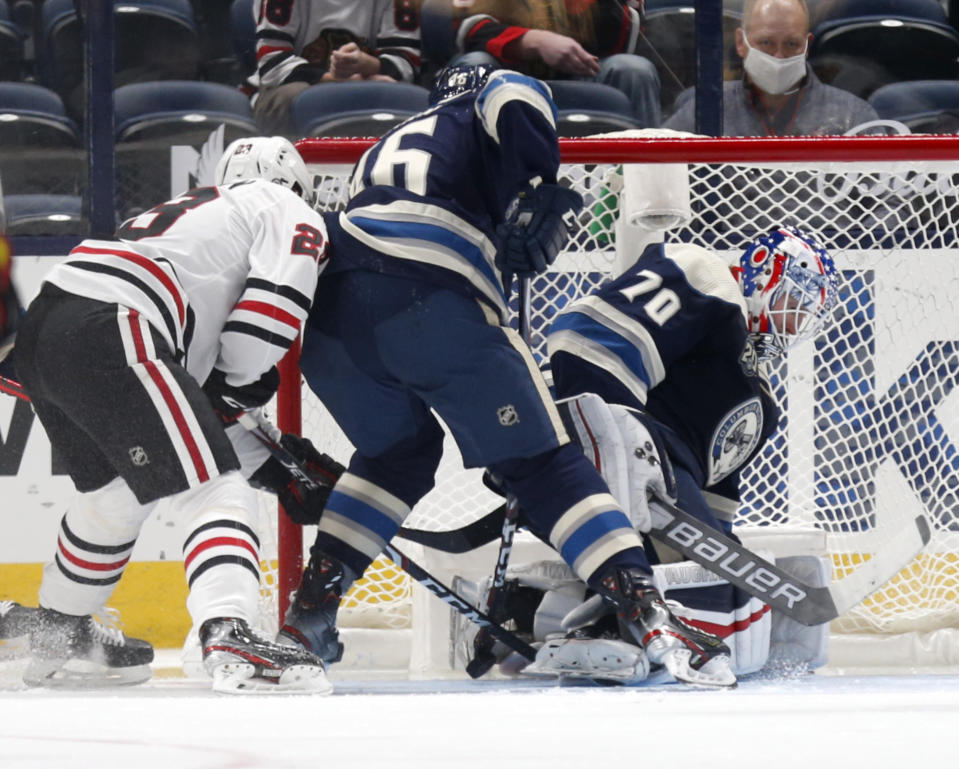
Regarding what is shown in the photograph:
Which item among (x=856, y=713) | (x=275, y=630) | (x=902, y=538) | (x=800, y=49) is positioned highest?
(x=800, y=49)

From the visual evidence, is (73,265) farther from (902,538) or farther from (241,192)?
(902,538)

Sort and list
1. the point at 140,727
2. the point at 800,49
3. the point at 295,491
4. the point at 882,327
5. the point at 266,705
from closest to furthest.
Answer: the point at 140,727, the point at 266,705, the point at 295,491, the point at 882,327, the point at 800,49

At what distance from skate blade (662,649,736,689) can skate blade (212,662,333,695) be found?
0.47 meters

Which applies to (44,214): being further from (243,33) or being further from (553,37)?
(553,37)

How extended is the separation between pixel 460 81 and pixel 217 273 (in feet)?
1.80

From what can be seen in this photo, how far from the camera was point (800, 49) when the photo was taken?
3.15 m

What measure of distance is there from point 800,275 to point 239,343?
3.20 feet

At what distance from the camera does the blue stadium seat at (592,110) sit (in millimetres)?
3129

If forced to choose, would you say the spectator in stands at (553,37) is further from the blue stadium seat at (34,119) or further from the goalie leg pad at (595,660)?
the goalie leg pad at (595,660)

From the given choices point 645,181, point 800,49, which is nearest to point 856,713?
point 645,181

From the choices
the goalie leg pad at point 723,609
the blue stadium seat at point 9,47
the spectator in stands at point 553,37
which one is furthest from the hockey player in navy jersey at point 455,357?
the blue stadium seat at point 9,47

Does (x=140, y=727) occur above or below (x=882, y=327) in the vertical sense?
below

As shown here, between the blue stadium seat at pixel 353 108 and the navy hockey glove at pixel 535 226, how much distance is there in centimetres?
143

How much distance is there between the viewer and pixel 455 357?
5.76ft
